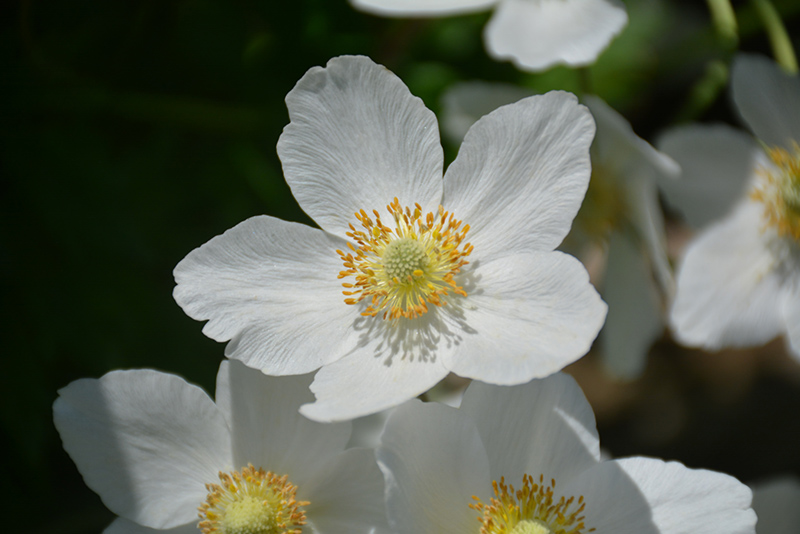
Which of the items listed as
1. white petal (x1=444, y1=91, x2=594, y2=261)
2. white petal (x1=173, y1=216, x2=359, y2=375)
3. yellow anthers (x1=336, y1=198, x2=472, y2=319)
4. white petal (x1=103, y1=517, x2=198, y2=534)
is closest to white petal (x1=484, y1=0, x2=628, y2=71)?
white petal (x1=444, y1=91, x2=594, y2=261)

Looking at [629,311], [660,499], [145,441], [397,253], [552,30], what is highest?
[552,30]

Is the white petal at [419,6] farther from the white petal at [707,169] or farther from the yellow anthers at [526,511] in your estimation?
the yellow anthers at [526,511]

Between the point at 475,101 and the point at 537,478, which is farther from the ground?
the point at 475,101

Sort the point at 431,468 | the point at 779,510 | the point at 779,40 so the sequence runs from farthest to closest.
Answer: the point at 779,40
the point at 779,510
the point at 431,468

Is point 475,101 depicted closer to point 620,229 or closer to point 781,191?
point 620,229

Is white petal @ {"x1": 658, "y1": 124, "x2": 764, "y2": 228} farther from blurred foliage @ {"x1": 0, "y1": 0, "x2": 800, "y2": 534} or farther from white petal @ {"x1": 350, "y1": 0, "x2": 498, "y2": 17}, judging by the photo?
white petal @ {"x1": 350, "y1": 0, "x2": 498, "y2": 17}

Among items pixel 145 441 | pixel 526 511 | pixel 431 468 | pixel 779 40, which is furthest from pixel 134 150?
pixel 779 40

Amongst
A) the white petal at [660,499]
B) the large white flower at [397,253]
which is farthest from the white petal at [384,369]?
the white petal at [660,499]
